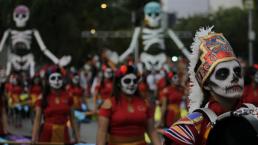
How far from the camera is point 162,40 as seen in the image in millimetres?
20062

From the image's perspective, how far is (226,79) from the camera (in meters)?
3.65

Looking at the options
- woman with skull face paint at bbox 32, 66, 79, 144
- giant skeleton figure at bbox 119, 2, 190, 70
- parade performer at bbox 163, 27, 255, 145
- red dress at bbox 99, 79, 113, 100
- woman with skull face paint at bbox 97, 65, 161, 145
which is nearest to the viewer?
parade performer at bbox 163, 27, 255, 145

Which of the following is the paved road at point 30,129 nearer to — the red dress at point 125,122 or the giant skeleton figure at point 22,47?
the giant skeleton figure at point 22,47

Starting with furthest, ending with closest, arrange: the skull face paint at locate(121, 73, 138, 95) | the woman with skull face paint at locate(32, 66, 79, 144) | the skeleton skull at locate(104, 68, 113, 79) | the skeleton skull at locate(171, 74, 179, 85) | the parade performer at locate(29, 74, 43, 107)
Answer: the parade performer at locate(29, 74, 43, 107) → the skeleton skull at locate(104, 68, 113, 79) → the skeleton skull at locate(171, 74, 179, 85) → the woman with skull face paint at locate(32, 66, 79, 144) → the skull face paint at locate(121, 73, 138, 95)

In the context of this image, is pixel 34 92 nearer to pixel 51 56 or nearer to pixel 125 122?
pixel 51 56

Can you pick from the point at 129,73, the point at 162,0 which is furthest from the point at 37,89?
the point at 129,73

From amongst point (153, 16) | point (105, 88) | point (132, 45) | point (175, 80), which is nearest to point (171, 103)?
point (175, 80)

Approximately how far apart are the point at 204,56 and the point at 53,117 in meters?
5.92

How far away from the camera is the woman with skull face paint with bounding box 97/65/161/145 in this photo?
22.5 feet

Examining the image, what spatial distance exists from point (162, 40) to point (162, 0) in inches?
Result: 262

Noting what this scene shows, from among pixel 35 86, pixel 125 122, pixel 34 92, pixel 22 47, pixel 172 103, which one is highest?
pixel 125 122

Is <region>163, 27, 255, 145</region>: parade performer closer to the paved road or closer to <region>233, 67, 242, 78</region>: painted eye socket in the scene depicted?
<region>233, 67, 242, 78</region>: painted eye socket

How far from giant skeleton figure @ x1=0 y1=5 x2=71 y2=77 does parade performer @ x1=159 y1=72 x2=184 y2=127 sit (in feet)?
14.7

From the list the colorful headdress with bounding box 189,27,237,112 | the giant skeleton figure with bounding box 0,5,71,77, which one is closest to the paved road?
the giant skeleton figure with bounding box 0,5,71,77
